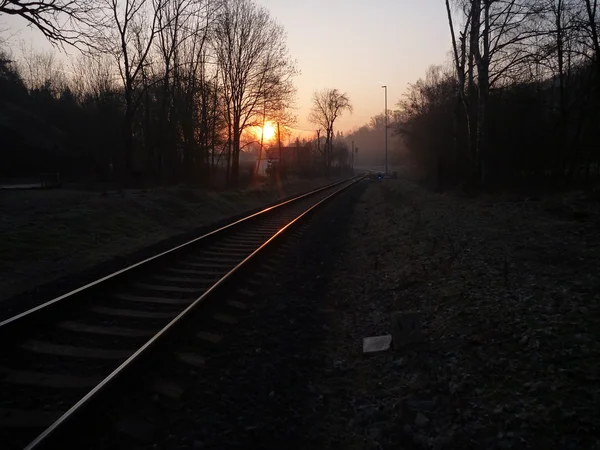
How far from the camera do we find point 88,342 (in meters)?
5.61

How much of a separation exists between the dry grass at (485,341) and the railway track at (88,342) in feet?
6.95

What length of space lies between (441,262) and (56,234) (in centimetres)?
984

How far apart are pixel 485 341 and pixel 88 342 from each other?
14.9 feet

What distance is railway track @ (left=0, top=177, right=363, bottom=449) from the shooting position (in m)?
3.98

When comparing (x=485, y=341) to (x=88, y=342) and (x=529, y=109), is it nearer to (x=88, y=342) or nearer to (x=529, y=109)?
(x=88, y=342)

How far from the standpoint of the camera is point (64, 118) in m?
44.9

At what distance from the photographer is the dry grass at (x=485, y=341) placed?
397 cm

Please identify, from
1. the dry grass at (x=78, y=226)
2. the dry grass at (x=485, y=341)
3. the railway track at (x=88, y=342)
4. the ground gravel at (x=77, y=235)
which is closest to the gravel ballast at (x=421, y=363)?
the dry grass at (x=485, y=341)

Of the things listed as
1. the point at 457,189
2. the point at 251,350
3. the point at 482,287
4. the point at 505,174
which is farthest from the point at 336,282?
the point at 505,174

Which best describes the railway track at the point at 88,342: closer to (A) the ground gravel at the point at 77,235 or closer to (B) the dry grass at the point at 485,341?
(A) the ground gravel at the point at 77,235

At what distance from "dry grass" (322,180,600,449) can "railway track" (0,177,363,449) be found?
2.12 m

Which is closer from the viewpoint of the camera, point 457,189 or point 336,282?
point 336,282

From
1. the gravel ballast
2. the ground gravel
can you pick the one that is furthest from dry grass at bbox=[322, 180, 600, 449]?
the ground gravel

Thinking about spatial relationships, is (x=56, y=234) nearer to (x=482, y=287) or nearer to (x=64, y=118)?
(x=482, y=287)
